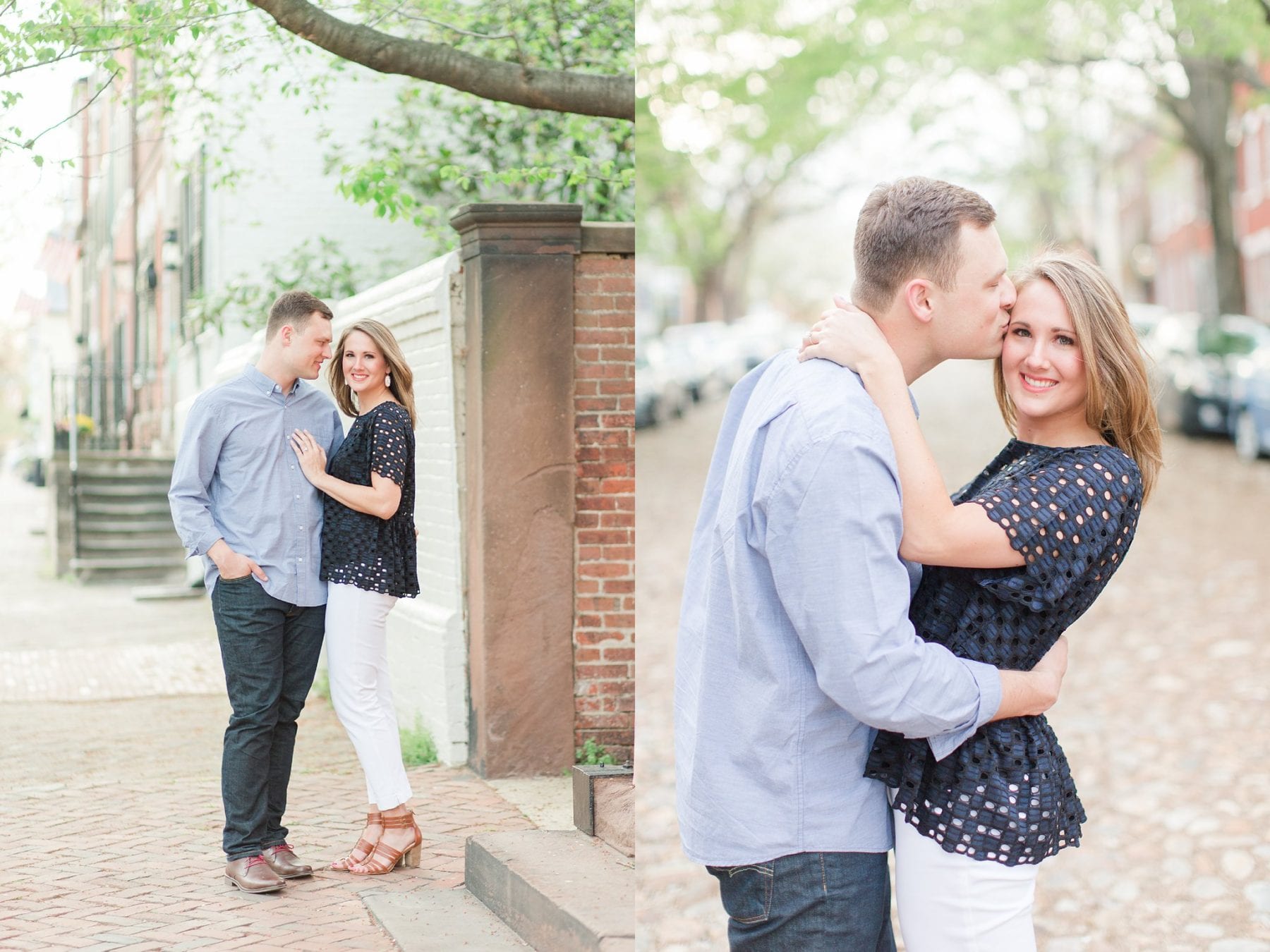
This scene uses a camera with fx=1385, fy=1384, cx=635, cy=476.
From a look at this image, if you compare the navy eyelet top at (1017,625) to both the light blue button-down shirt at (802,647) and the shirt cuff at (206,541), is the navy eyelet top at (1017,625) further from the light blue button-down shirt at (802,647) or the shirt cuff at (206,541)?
the shirt cuff at (206,541)

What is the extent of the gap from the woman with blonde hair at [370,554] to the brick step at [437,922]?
83 millimetres

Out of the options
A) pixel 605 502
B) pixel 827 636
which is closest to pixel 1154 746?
pixel 605 502

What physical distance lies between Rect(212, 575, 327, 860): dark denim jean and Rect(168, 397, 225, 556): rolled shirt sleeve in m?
0.15

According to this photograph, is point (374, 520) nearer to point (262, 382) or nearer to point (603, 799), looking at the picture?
point (262, 382)

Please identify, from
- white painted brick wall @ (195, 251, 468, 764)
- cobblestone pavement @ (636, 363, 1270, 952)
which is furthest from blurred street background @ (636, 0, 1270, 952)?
white painted brick wall @ (195, 251, 468, 764)

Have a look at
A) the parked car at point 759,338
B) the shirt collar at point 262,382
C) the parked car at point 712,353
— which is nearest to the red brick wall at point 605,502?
the shirt collar at point 262,382

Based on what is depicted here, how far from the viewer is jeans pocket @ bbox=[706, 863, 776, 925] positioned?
1.86 metres

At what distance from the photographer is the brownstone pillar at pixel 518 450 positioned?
3.19 meters

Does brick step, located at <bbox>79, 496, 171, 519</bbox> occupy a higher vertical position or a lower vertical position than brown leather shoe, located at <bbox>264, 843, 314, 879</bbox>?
higher

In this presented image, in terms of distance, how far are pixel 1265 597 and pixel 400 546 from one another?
28.4 feet

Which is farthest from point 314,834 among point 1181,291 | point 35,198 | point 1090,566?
point 1181,291

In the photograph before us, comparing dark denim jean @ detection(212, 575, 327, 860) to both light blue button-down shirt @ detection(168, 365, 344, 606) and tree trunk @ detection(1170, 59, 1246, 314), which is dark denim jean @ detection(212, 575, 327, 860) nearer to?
light blue button-down shirt @ detection(168, 365, 344, 606)

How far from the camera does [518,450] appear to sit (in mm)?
3215

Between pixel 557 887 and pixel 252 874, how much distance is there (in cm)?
A: 63
